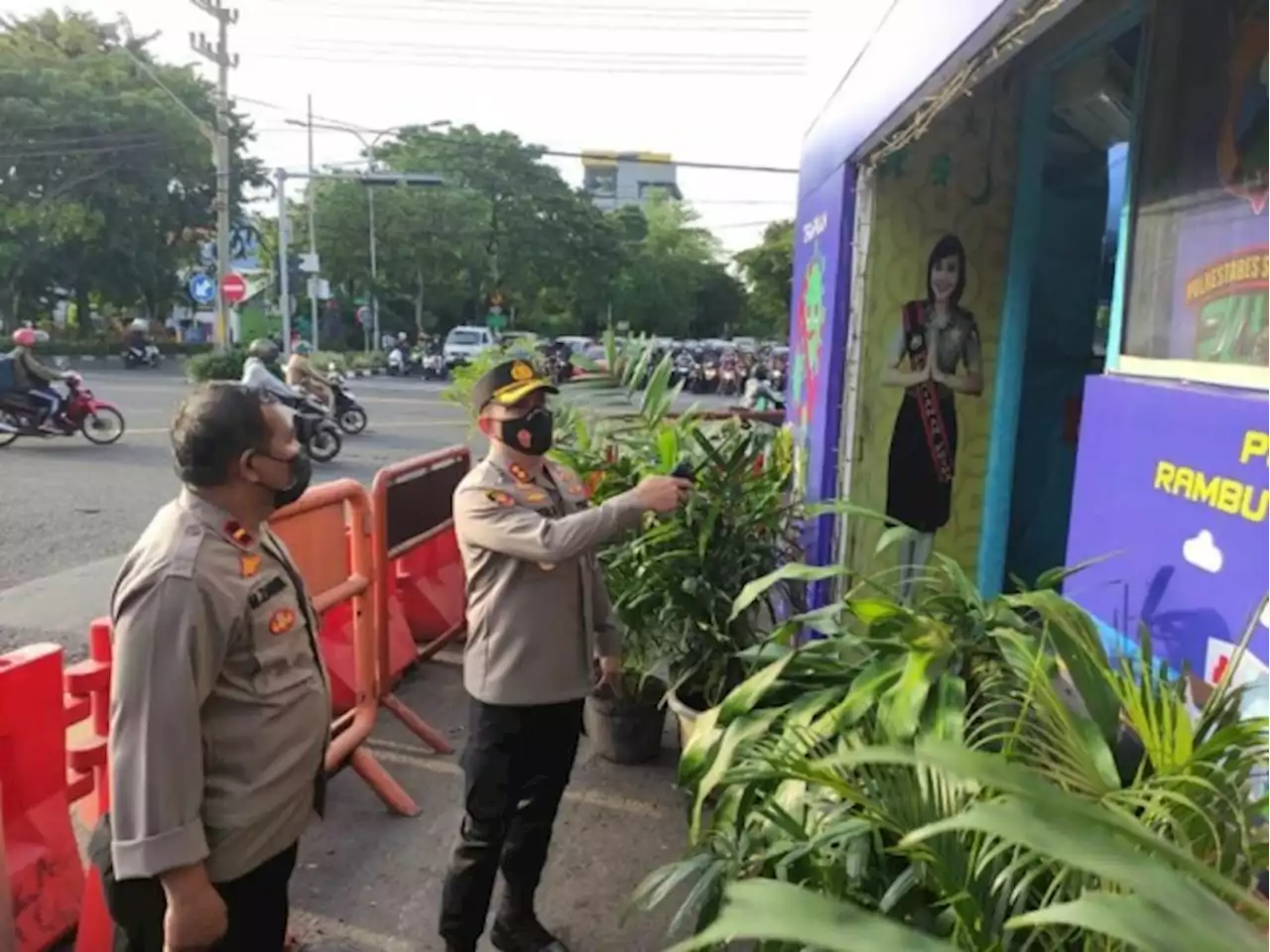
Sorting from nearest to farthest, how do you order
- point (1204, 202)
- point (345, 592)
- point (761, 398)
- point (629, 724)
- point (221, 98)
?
point (1204, 202) < point (345, 592) < point (629, 724) < point (761, 398) < point (221, 98)

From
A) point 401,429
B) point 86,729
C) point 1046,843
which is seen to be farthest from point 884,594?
point 401,429

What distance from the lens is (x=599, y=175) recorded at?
98.6 metres

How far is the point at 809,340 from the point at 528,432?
284cm

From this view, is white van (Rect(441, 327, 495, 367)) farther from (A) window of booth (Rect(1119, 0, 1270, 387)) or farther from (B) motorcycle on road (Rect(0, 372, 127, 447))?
(A) window of booth (Rect(1119, 0, 1270, 387))

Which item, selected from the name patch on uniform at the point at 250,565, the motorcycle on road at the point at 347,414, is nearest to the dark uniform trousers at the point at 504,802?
the name patch on uniform at the point at 250,565

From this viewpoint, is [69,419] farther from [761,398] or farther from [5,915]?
[5,915]

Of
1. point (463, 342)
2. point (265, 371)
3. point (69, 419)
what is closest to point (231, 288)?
point (463, 342)

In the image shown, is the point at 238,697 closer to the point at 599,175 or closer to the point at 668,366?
the point at 668,366

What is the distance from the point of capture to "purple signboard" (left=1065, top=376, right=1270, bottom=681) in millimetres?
1772

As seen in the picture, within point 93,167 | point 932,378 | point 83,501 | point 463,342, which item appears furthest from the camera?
point 463,342

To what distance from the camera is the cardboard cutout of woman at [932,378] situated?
445cm

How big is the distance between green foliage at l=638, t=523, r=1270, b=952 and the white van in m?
29.5

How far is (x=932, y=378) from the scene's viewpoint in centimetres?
452

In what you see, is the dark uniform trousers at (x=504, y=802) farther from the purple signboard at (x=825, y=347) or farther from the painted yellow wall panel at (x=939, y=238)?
the painted yellow wall panel at (x=939, y=238)
